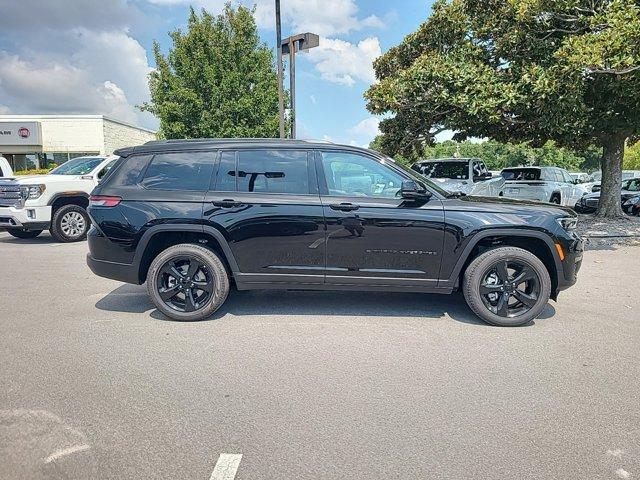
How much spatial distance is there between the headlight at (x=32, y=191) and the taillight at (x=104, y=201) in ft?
16.9

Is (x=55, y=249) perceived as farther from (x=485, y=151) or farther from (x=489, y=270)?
(x=485, y=151)

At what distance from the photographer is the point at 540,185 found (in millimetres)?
14922

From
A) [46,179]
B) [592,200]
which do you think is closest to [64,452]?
[46,179]

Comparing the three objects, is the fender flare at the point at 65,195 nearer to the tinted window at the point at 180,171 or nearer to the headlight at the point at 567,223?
the tinted window at the point at 180,171

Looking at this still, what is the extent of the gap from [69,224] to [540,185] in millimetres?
14170

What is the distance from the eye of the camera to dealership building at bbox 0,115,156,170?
93.6 feet

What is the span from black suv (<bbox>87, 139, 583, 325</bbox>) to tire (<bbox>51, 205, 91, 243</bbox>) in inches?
210

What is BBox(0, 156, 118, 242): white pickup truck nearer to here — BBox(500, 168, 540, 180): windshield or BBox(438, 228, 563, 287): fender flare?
BBox(438, 228, 563, 287): fender flare

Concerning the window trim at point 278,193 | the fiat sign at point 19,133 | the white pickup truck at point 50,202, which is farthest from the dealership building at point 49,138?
the window trim at point 278,193

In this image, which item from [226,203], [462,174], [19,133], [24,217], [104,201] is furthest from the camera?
[19,133]

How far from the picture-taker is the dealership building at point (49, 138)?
2853 cm

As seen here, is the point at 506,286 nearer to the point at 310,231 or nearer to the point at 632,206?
the point at 310,231

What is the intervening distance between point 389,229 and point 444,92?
6.42 meters

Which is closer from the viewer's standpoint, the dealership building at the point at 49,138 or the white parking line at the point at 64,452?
the white parking line at the point at 64,452
